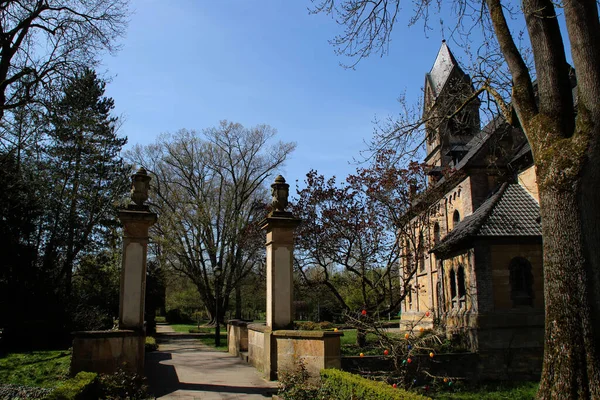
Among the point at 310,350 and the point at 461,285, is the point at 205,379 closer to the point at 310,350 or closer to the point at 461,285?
the point at 310,350

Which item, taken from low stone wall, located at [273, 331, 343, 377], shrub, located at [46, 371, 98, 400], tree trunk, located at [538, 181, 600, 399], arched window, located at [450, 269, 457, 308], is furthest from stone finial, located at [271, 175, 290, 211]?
arched window, located at [450, 269, 457, 308]

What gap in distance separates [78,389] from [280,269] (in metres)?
5.58

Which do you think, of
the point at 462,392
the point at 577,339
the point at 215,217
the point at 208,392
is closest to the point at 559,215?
the point at 577,339

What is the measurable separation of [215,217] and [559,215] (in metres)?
29.1

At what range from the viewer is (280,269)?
11781 mm

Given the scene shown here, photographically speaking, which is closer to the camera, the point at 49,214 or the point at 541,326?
the point at 541,326

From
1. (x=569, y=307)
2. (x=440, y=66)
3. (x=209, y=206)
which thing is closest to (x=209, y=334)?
(x=209, y=206)

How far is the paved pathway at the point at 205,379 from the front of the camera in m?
9.69

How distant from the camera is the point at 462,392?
13750 millimetres

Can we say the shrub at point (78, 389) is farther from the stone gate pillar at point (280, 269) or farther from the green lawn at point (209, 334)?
the green lawn at point (209, 334)

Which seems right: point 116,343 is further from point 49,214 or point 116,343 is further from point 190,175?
point 190,175

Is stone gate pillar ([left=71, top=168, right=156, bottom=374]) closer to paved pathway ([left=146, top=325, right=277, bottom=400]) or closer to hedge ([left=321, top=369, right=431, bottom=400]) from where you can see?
paved pathway ([left=146, top=325, right=277, bottom=400])

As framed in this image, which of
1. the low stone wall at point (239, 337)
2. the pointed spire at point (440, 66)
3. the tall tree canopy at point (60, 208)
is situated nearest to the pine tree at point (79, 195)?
the tall tree canopy at point (60, 208)

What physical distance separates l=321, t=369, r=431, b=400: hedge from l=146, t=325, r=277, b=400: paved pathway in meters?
1.49
